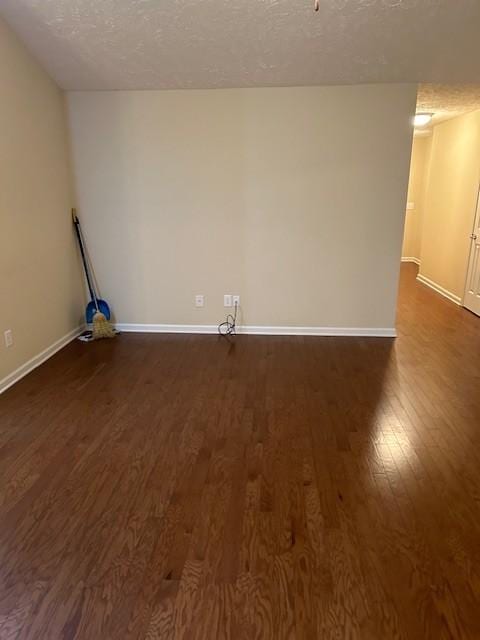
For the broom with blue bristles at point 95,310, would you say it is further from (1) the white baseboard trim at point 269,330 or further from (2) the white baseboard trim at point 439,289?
(2) the white baseboard trim at point 439,289

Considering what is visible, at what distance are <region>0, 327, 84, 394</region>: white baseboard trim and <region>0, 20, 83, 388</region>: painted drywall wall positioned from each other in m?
0.04

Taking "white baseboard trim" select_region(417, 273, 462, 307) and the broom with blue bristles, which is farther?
"white baseboard trim" select_region(417, 273, 462, 307)

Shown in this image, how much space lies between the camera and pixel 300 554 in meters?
1.65

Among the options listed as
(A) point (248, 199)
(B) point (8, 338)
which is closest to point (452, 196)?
(A) point (248, 199)

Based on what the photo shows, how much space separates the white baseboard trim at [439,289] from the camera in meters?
5.48

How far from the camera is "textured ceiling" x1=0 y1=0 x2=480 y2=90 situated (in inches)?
112

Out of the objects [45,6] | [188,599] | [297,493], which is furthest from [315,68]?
[188,599]

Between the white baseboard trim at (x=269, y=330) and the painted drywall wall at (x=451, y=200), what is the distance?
1840mm

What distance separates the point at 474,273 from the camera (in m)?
4.99

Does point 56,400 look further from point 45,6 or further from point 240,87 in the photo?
point 240,87

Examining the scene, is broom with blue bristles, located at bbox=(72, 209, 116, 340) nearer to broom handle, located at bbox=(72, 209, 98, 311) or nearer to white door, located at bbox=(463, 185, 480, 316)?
broom handle, located at bbox=(72, 209, 98, 311)

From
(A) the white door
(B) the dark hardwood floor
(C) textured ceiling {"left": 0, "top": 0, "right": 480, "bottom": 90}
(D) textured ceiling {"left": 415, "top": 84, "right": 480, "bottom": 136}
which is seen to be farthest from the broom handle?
(A) the white door

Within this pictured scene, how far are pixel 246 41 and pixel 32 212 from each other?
214 cm

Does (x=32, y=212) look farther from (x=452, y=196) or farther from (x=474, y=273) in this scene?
(x=452, y=196)
